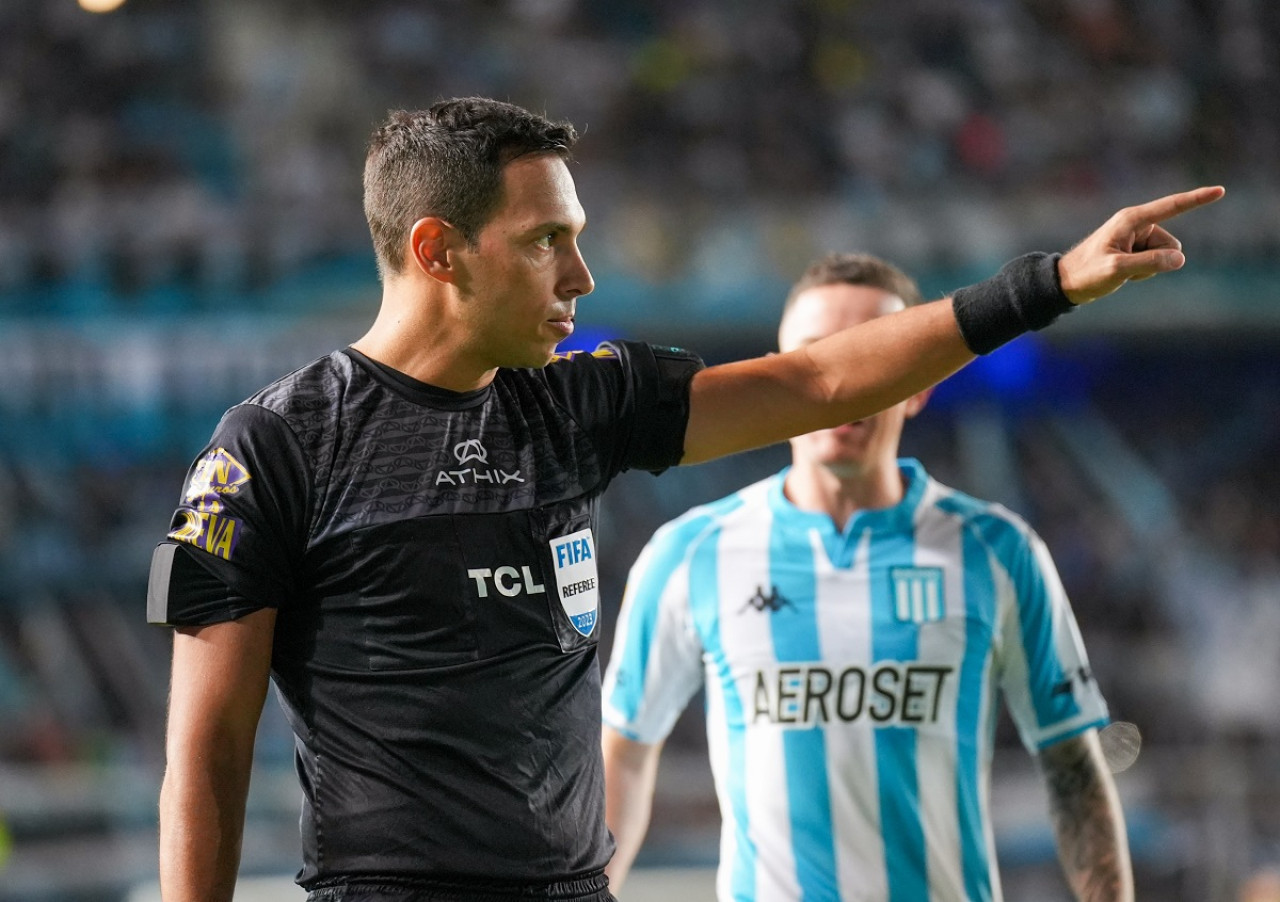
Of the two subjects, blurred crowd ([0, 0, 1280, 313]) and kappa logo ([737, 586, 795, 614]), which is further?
blurred crowd ([0, 0, 1280, 313])

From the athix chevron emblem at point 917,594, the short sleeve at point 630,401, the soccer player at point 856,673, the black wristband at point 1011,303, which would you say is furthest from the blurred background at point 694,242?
the black wristband at point 1011,303

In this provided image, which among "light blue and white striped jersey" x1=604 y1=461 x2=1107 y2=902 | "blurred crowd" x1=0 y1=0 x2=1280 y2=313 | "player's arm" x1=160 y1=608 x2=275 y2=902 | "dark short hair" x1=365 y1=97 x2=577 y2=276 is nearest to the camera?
"player's arm" x1=160 y1=608 x2=275 y2=902

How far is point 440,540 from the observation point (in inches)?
68.6

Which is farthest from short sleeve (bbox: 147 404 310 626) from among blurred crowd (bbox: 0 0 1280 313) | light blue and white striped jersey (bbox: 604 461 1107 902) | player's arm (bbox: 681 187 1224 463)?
blurred crowd (bbox: 0 0 1280 313)

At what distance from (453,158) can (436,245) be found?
0.11 m

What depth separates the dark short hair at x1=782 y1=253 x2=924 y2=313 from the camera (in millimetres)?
2658

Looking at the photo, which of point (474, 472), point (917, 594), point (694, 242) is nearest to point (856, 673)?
point (917, 594)

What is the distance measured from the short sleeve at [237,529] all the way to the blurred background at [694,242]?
581cm

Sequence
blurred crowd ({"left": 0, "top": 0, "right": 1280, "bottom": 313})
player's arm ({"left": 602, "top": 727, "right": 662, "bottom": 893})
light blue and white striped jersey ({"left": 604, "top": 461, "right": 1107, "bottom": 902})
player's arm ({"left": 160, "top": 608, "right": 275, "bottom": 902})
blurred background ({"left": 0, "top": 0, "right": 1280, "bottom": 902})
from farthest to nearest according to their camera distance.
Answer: blurred crowd ({"left": 0, "top": 0, "right": 1280, "bottom": 313}), blurred background ({"left": 0, "top": 0, "right": 1280, "bottom": 902}), player's arm ({"left": 602, "top": 727, "right": 662, "bottom": 893}), light blue and white striped jersey ({"left": 604, "top": 461, "right": 1107, "bottom": 902}), player's arm ({"left": 160, "top": 608, "right": 275, "bottom": 902})

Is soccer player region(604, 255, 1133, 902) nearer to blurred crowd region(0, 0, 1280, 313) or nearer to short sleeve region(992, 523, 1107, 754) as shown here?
short sleeve region(992, 523, 1107, 754)

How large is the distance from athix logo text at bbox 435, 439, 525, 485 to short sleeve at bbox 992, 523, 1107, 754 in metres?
1.05

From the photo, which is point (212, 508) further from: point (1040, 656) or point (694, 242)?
point (694, 242)

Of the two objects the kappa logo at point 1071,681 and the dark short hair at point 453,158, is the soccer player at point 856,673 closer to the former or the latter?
the kappa logo at point 1071,681

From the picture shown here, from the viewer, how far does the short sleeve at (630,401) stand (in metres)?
1.97
